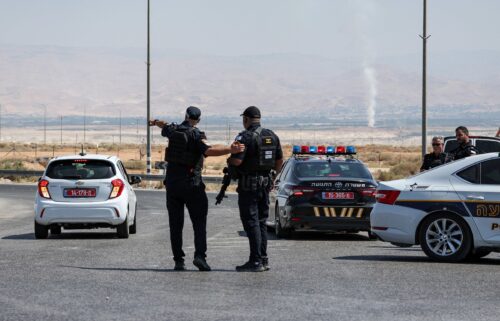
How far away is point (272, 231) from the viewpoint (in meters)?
23.4

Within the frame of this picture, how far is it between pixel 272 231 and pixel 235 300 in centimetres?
1163

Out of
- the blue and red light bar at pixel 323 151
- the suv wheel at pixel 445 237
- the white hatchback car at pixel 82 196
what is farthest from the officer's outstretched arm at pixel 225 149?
the blue and red light bar at pixel 323 151

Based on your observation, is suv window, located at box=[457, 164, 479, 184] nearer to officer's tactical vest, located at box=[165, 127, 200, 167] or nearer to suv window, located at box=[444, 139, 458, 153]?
officer's tactical vest, located at box=[165, 127, 200, 167]

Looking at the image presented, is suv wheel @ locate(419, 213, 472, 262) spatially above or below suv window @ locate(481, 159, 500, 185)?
below

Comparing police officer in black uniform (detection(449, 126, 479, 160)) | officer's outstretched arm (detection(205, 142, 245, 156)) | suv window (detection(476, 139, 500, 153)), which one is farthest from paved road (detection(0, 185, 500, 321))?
suv window (detection(476, 139, 500, 153))

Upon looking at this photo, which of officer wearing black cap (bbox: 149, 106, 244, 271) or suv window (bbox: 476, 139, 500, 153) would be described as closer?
officer wearing black cap (bbox: 149, 106, 244, 271)

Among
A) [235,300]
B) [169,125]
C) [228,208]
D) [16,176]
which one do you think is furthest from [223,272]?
[16,176]

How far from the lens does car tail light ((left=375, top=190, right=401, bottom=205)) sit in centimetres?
1648

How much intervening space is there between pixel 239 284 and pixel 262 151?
2.01 metres

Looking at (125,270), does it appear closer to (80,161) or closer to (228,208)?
(80,161)

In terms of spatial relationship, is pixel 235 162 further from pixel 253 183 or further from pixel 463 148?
pixel 463 148

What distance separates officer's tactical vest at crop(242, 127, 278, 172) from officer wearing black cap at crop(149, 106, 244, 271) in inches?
13.6

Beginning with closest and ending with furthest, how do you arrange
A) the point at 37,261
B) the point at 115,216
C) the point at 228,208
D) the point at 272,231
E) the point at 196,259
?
1. the point at 196,259
2. the point at 37,261
3. the point at 115,216
4. the point at 272,231
5. the point at 228,208

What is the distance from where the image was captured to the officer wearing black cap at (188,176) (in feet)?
47.9
